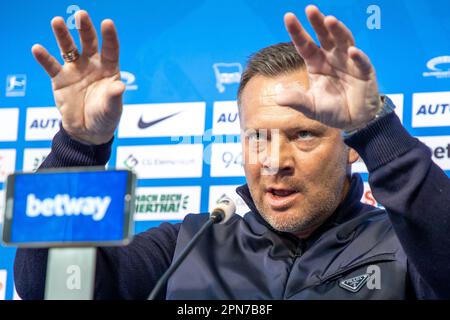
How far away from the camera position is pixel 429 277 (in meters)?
Result: 1.23

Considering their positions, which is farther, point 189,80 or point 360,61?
point 189,80

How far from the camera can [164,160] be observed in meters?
2.25

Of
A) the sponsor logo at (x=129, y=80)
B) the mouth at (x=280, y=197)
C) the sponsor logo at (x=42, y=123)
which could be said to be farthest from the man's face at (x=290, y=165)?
the sponsor logo at (x=42, y=123)

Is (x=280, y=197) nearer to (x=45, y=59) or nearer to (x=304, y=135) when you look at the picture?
(x=304, y=135)

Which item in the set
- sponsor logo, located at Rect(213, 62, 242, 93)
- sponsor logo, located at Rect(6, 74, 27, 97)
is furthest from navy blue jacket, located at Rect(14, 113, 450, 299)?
sponsor logo, located at Rect(6, 74, 27, 97)

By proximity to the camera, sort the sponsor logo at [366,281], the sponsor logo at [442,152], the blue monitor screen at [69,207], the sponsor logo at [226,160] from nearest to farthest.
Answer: the blue monitor screen at [69,207] → the sponsor logo at [366,281] → the sponsor logo at [442,152] → the sponsor logo at [226,160]

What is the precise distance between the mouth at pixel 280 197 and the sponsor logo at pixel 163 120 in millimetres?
695

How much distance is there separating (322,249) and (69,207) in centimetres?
71

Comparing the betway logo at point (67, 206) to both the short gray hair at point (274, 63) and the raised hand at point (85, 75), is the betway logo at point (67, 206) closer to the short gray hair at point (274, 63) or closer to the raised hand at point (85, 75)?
the raised hand at point (85, 75)

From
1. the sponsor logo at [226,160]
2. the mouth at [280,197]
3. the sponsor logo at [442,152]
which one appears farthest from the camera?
the sponsor logo at [226,160]

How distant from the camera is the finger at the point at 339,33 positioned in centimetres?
113

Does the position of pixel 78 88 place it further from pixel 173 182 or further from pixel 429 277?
pixel 173 182

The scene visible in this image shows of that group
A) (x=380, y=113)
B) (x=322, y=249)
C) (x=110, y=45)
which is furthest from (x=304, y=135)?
(x=110, y=45)
